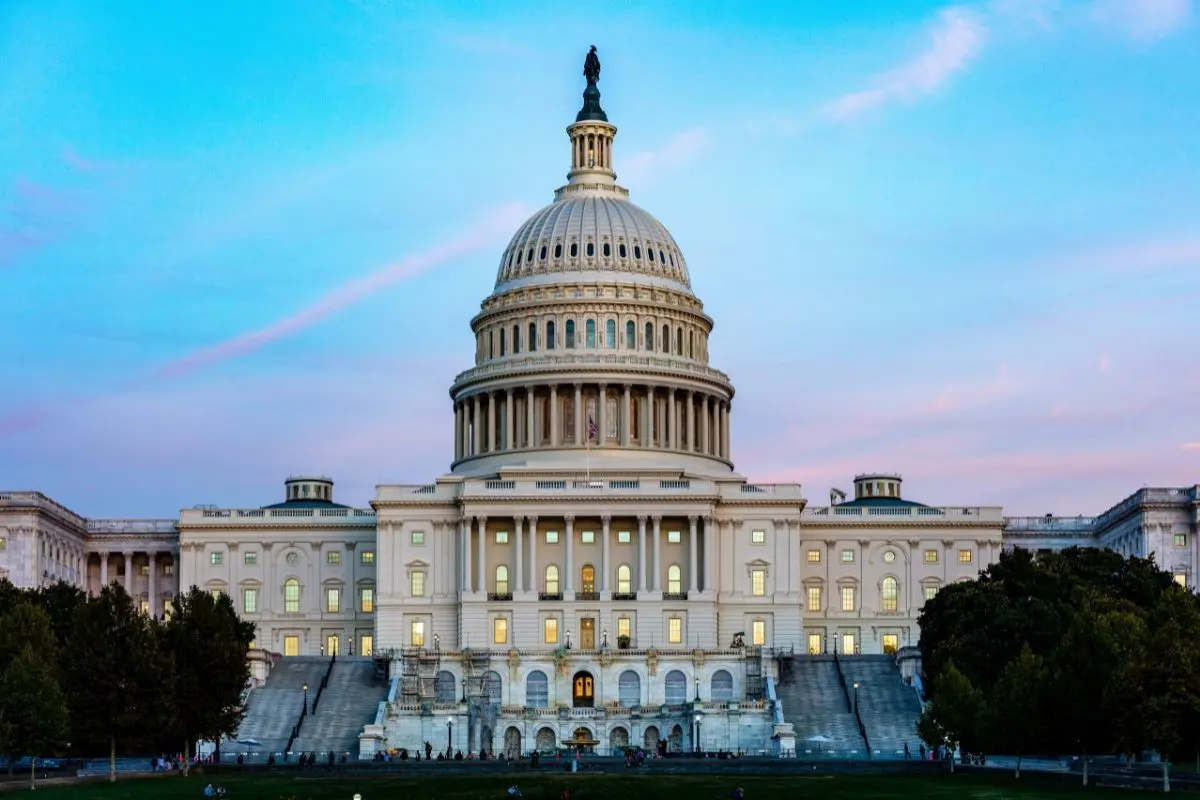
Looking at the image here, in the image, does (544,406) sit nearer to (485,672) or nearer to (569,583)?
(569,583)

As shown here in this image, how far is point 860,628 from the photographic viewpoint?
18500 cm

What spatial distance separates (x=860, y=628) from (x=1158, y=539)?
889 inches

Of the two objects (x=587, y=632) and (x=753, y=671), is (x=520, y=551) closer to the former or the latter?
(x=587, y=632)

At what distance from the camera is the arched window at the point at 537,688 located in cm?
15362

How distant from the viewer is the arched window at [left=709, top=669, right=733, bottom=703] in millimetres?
153375

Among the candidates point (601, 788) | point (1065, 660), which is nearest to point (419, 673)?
point (601, 788)

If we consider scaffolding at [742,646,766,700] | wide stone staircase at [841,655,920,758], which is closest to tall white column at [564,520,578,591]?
scaffolding at [742,646,766,700]

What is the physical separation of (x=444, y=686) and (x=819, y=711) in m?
23.3

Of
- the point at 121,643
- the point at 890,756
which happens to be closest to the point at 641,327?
the point at 890,756

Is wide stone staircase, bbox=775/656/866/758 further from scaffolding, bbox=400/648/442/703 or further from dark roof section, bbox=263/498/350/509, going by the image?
dark roof section, bbox=263/498/350/509

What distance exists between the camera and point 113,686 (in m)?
121

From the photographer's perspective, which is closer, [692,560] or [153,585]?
[692,560]

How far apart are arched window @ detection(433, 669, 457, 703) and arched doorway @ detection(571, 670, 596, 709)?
7384 millimetres

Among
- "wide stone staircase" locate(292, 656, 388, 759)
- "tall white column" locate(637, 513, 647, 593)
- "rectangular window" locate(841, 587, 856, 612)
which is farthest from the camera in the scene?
"rectangular window" locate(841, 587, 856, 612)
